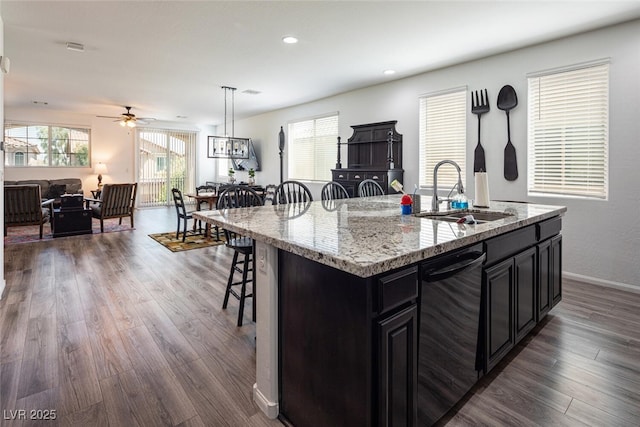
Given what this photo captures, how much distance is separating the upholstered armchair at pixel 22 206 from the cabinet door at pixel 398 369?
21.3 ft

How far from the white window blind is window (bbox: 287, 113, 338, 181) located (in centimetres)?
203

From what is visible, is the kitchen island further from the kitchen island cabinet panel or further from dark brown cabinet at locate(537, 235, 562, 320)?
dark brown cabinet at locate(537, 235, 562, 320)

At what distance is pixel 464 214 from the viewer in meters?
2.55

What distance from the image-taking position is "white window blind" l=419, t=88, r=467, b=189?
4.73 meters

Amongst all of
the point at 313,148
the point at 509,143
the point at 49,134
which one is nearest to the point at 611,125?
the point at 509,143

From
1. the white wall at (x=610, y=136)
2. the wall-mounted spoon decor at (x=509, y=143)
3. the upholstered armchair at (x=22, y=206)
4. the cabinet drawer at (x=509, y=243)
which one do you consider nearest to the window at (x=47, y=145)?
the upholstered armchair at (x=22, y=206)

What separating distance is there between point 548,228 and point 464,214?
0.59 meters

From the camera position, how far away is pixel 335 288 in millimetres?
1327

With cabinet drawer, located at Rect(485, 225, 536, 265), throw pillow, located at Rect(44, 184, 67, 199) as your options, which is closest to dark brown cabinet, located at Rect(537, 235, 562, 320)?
cabinet drawer, located at Rect(485, 225, 536, 265)

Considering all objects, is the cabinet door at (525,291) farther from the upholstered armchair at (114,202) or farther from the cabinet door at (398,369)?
the upholstered armchair at (114,202)

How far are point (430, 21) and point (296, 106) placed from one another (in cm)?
454

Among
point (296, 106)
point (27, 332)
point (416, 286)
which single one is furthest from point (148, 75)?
point (416, 286)

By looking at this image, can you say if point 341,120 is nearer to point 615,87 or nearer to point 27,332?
point 615,87

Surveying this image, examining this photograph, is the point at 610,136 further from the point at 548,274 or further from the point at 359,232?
the point at 359,232
